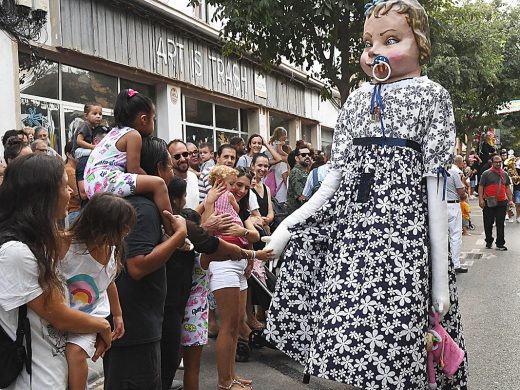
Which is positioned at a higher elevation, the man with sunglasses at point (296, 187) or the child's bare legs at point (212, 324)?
the man with sunglasses at point (296, 187)

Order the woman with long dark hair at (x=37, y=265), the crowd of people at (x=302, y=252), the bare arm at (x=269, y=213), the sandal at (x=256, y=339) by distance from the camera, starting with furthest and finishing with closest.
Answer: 1. the bare arm at (x=269, y=213)
2. the sandal at (x=256, y=339)
3. the crowd of people at (x=302, y=252)
4. the woman with long dark hair at (x=37, y=265)

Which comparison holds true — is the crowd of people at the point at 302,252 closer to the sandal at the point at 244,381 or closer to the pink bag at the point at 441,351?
the pink bag at the point at 441,351

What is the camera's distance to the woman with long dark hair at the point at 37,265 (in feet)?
7.32

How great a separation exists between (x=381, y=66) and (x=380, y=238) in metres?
0.83

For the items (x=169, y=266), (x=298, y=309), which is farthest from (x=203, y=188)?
(x=298, y=309)

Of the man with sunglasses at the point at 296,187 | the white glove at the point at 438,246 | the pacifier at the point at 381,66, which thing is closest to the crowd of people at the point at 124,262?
the white glove at the point at 438,246

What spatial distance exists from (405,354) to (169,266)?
1610mm

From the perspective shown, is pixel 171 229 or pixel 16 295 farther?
pixel 171 229

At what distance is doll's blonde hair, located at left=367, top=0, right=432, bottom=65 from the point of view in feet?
9.84

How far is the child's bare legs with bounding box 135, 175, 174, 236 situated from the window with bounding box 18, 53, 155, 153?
6435 mm

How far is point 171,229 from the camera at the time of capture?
3305 millimetres

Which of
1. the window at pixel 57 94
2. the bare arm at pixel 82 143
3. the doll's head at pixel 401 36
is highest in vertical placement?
the window at pixel 57 94

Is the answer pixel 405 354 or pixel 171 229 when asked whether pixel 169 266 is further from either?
pixel 405 354

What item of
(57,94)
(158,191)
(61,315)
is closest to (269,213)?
(158,191)
